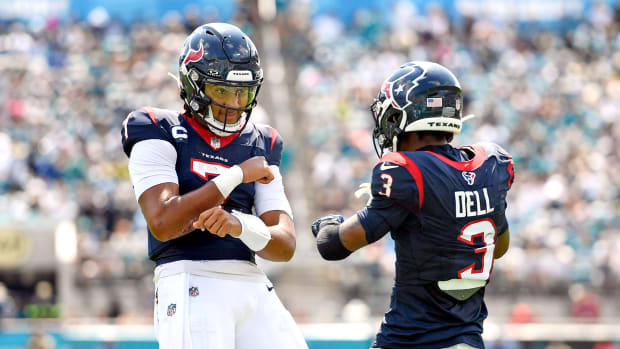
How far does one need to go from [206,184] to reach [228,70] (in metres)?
0.61

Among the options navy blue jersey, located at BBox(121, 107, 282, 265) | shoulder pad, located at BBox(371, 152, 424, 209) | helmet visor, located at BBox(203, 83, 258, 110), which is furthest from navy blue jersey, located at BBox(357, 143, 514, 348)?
helmet visor, located at BBox(203, 83, 258, 110)

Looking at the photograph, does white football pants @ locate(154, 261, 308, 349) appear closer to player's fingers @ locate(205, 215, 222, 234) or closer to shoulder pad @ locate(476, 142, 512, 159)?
player's fingers @ locate(205, 215, 222, 234)

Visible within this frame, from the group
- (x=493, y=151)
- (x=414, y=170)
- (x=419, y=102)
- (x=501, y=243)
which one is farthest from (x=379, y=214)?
(x=501, y=243)

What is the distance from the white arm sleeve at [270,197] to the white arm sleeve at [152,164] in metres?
0.49

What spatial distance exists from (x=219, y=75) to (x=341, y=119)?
1337 cm

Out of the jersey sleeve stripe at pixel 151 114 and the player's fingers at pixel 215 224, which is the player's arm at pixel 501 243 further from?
the jersey sleeve stripe at pixel 151 114

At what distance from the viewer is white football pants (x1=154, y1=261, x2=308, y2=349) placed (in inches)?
168

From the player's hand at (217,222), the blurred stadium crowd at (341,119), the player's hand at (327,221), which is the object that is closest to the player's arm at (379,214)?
the player's hand at (327,221)

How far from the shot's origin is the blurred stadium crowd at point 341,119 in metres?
14.2

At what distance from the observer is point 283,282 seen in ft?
49.0

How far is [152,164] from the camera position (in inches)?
170

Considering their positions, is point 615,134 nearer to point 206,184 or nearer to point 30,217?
point 30,217

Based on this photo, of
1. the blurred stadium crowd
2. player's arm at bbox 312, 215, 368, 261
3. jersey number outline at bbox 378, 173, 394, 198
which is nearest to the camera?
jersey number outline at bbox 378, 173, 394, 198

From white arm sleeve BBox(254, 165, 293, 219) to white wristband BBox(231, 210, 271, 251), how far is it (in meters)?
0.27
